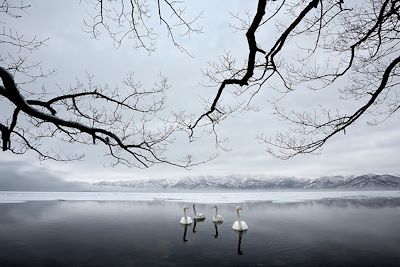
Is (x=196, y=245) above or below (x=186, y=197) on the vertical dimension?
below

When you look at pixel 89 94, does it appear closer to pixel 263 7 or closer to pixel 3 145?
pixel 3 145

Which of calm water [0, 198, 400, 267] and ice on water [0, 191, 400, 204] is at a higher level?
ice on water [0, 191, 400, 204]

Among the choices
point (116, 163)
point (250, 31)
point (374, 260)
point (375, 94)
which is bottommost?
point (374, 260)

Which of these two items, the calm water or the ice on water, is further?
the ice on water

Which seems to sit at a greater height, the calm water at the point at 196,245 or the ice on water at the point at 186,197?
the ice on water at the point at 186,197

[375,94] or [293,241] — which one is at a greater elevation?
[375,94]

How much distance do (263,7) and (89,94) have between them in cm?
487

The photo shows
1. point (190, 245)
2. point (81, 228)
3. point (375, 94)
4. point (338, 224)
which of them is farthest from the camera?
point (338, 224)

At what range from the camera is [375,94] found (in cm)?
607

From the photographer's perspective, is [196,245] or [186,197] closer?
[196,245]

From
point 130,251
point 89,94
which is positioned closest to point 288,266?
point 130,251

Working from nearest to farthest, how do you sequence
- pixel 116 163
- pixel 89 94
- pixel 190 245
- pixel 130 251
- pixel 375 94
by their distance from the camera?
pixel 375 94, pixel 89 94, pixel 116 163, pixel 130 251, pixel 190 245

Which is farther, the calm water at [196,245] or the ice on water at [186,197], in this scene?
the ice on water at [186,197]

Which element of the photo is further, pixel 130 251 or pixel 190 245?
pixel 190 245
